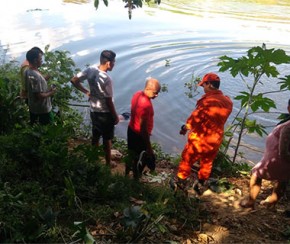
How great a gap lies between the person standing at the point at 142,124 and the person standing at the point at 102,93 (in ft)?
1.25

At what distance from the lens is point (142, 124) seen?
473cm

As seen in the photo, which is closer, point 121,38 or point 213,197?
point 213,197

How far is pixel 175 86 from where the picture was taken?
11.2 m

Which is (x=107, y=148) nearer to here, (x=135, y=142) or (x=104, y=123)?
(x=104, y=123)

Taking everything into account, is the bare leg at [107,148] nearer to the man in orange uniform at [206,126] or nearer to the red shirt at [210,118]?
the man in orange uniform at [206,126]

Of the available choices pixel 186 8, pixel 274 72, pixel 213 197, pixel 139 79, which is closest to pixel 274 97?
pixel 139 79

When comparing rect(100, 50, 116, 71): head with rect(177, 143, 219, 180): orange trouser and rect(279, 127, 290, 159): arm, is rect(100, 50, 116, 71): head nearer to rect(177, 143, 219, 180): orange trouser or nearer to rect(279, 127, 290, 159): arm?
rect(177, 143, 219, 180): orange trouser

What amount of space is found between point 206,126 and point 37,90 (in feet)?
7.63

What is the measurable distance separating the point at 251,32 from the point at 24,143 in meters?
Answer: 15.2

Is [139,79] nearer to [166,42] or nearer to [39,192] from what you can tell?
[166,42]

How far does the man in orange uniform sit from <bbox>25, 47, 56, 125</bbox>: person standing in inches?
77.7

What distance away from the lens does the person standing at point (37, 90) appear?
196 inches

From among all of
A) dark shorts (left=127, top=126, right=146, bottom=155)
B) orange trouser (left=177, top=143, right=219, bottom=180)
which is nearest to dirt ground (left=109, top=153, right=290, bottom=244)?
orange trouser (left=177, top=143, right=219, bottom=180)

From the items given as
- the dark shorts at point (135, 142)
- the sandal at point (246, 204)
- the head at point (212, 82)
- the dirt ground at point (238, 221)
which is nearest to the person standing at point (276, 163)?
the sandal at point (246, 204)
